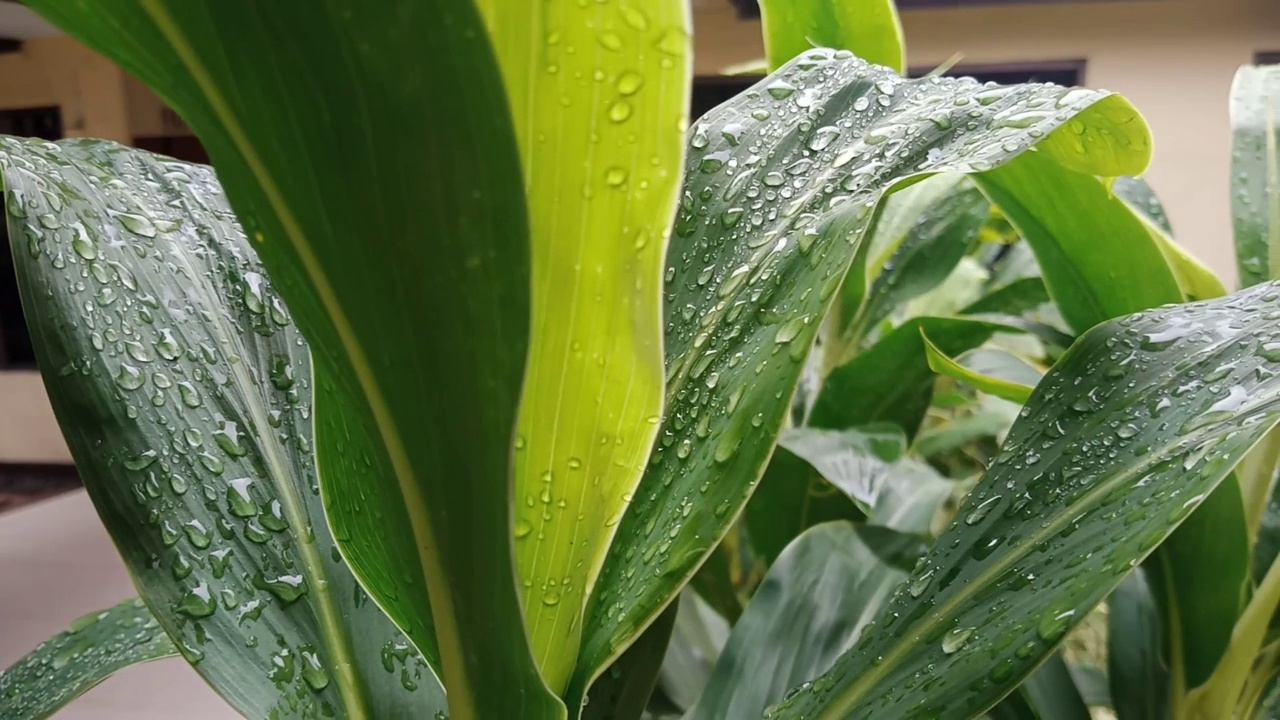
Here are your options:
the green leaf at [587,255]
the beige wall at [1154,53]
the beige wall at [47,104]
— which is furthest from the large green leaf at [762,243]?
the beige wall at [47,104]

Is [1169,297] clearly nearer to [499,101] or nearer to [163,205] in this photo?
[499,101]

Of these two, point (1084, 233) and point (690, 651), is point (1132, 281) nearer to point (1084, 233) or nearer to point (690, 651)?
point (1084, 233)

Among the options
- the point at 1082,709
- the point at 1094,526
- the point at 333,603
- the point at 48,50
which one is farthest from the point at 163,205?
the point at 48,50

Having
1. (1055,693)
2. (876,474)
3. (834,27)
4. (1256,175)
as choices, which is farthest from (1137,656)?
(834,27)

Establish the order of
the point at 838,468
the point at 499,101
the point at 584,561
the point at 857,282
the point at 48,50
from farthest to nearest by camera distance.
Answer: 1. the point at 48,50
2. the point at 857,282
3. the point at 838,468
4. the point at 584,561
5. the point at 499,101

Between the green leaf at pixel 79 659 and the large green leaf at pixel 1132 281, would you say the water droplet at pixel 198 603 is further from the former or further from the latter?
the large green leaf at pixel 1132 281

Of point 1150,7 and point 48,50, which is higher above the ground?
point 1150,7

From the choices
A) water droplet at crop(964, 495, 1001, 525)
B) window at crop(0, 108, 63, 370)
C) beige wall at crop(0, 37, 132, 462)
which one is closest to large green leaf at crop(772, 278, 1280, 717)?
water droplet at crop(964, 495, 1001, 525)

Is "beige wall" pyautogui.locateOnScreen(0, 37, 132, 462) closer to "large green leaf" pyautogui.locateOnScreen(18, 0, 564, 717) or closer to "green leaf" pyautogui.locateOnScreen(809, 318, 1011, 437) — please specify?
"green leaf" pyautogui.locateOnScreen(809, 318, 1011, 437)

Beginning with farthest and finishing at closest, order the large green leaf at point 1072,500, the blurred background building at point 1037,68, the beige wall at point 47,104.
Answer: the blurred background building at point 1037,68 < the beige wall at point 47,104 < the large green leaf at point 1072,500
